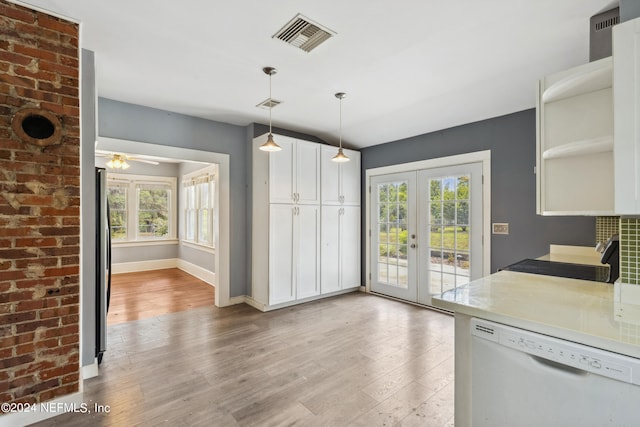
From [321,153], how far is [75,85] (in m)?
3.14

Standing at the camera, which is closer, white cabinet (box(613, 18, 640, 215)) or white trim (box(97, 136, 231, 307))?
white cabinet (box(613, 18, 640, 215))

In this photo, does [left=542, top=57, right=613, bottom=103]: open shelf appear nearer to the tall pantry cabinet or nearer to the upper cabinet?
the upper cabinet

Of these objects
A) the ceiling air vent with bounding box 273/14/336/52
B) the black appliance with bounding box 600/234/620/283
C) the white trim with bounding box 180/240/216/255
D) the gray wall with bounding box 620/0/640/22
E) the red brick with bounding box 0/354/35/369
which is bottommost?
the red brick with bounding box 0/354/35/369

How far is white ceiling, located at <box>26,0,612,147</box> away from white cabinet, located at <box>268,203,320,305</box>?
1.47 m

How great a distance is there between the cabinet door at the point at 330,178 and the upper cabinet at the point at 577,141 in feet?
10.7

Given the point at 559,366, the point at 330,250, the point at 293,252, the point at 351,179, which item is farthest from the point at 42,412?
the point at 351,179

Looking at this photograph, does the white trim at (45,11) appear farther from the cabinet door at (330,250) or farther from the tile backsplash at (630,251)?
the tile backsplash at (630,251)

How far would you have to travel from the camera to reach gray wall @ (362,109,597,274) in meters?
3.24

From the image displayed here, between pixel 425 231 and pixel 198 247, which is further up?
pixel 425 231

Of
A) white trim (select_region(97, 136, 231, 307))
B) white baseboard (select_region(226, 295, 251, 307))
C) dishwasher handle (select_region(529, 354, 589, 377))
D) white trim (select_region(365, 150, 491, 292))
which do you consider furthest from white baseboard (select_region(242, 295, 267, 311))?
dishwasher handle (select_region(529, 354, 589, 377))

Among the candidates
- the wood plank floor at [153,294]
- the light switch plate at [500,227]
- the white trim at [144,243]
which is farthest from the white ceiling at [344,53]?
the white trim at [144,243]

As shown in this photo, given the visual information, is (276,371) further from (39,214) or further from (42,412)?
(39,214)

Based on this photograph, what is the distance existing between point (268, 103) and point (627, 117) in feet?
10.7

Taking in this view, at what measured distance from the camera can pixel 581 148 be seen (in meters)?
1.55
